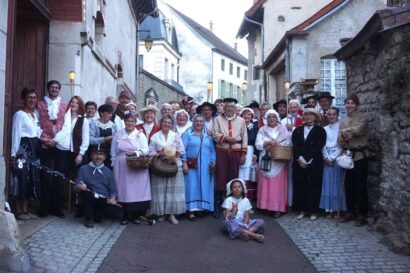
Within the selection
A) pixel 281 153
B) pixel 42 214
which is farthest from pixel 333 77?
pixel 42 214

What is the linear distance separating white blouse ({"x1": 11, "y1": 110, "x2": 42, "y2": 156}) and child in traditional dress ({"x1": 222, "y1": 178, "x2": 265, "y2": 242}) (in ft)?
9.32

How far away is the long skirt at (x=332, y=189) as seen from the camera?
7703mm

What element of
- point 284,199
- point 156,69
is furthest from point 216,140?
point 156,69

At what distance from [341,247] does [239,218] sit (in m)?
1.40

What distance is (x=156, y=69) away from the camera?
3700 centimetres

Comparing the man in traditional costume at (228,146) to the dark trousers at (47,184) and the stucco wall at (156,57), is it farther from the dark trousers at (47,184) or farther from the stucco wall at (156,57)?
the stucco wall at (156,57)

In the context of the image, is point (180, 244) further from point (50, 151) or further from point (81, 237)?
point (50, 151)

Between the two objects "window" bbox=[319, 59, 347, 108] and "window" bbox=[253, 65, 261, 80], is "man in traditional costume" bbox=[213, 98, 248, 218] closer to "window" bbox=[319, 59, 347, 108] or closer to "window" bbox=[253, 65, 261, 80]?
"window" bbox=[319, 59, 347, 108]

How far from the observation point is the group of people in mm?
6809

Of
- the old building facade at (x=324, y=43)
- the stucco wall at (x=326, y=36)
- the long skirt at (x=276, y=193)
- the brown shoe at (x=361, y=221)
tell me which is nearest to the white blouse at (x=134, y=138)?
the long skirt at (x=276, y=193)

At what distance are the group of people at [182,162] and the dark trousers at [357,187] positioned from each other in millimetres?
15

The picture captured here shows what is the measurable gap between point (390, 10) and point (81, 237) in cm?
489

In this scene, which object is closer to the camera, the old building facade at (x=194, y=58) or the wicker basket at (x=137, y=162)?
the wicker basket at (x=137, y=162)

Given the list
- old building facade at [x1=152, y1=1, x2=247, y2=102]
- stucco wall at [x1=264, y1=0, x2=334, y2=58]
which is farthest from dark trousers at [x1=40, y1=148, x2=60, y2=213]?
old building facade at [x1=152, y1=1, x2=247, y2=102]
